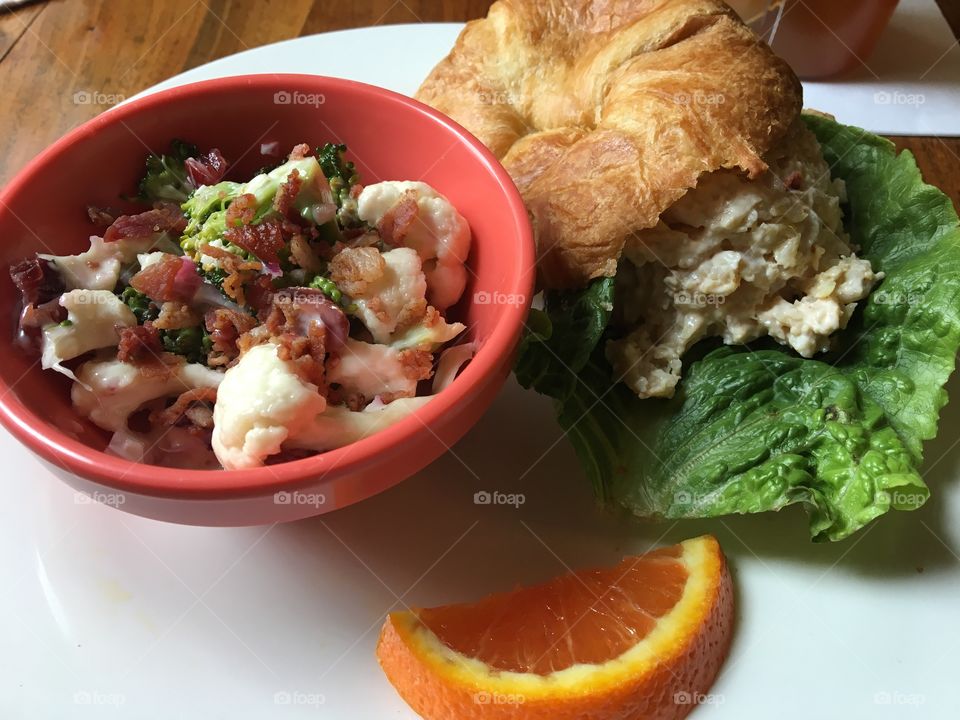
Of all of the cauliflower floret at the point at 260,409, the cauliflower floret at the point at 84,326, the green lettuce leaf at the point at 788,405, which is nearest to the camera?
the cauliflower floret at the point at 260,409

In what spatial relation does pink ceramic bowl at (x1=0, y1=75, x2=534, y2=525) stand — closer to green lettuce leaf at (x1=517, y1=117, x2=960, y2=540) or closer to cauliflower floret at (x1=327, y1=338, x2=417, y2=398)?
cauliflower floret at (x1=327, y1=338, x2=417, y2=398)

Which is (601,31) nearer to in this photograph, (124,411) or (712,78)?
(712,78)

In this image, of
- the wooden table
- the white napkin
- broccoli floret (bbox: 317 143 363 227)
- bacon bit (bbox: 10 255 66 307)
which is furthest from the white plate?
the wooden table

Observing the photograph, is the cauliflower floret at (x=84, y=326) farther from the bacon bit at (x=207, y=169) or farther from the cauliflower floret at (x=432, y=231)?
the cauliflower floret at (x=432, y=231)

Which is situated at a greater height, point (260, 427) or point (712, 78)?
point (712, 78)

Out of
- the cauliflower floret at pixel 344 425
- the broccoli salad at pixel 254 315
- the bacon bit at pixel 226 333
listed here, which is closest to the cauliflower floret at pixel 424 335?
the broccoli salad at pixel 254 315

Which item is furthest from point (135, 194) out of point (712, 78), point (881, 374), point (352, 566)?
point (881, 374)

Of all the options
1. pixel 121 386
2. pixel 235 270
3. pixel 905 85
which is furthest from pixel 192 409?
pixel 905 85
